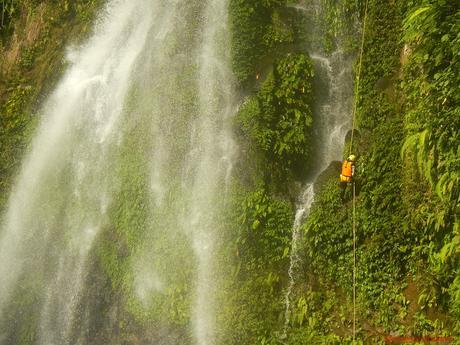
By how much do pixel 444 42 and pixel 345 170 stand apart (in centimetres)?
305

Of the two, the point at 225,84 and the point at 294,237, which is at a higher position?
the point at 225,84

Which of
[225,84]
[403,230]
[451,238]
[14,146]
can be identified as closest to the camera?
[451,238]

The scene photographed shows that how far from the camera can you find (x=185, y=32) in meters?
15.0

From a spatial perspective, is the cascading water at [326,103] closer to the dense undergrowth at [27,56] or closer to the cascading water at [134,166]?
the cascading water at [134,166]

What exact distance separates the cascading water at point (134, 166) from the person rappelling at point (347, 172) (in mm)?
2567

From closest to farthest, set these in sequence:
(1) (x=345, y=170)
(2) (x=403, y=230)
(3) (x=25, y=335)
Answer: (2) (x=403, y=230) < (1) (x=345, y=170) < (3) (x=25, y=335)

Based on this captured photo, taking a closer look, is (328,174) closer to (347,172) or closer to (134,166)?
(347,172)

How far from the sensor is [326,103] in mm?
13422

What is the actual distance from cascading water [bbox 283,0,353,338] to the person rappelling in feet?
3.02

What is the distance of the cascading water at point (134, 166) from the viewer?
1336 cm

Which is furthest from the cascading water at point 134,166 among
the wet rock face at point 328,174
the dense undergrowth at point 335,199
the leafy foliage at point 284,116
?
the wet rock face at point 328,174

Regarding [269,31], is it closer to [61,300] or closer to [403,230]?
[403,230]

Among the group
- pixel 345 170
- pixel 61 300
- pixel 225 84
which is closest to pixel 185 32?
pixel 225 84

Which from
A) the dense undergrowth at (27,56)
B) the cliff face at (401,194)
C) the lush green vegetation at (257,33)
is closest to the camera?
the cliff face at (401,194)
